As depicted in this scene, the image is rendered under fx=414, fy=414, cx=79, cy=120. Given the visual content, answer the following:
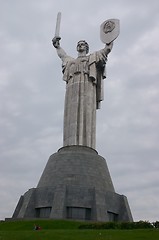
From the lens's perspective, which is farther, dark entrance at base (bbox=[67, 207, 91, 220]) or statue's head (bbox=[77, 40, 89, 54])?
statue's head (bbox=[77, 40, 89, 54])

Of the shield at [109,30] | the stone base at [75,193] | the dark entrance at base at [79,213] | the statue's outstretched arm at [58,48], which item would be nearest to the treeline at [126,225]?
the stone base at [75,193]

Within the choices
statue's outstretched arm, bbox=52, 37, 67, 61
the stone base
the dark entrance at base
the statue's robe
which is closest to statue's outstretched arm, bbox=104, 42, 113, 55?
the statue's robe

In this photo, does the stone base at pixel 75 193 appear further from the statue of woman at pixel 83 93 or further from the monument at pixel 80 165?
the statue of woman at pixel 83 93

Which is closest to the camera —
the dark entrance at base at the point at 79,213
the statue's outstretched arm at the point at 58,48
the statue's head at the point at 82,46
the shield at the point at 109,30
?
the dark entrance at base at the point at 79,213

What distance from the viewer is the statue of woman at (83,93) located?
28141 millimetres

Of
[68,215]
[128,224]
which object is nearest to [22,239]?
[128,224]

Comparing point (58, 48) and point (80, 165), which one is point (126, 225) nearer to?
point (80, 165)

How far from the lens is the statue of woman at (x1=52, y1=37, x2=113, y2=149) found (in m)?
28.1

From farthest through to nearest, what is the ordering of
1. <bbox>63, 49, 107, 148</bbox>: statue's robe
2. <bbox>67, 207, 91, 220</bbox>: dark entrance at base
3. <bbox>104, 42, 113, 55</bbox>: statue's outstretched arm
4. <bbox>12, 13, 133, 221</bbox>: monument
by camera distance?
<bbox>104, 42, 113, 55</bbox>: statue's outstretched arm → <bbox>63, 49, 107, 148</bbox>: statue's robe → <bbox>12, 13, 133, 221</bbox>: monument → <bbox>67, 207, 91, 220</bbox>: dark entrance at base

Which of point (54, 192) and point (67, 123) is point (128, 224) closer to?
point (54, 192)

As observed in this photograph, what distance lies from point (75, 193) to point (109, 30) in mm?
12293

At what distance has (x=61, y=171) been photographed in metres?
25.5

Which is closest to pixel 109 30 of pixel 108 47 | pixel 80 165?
pixel 108 47

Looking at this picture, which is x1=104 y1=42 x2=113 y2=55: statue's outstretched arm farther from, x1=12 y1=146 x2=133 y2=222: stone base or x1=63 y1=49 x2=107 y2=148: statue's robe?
x1=12 y1=146 x2=133 y2=222: stone base
